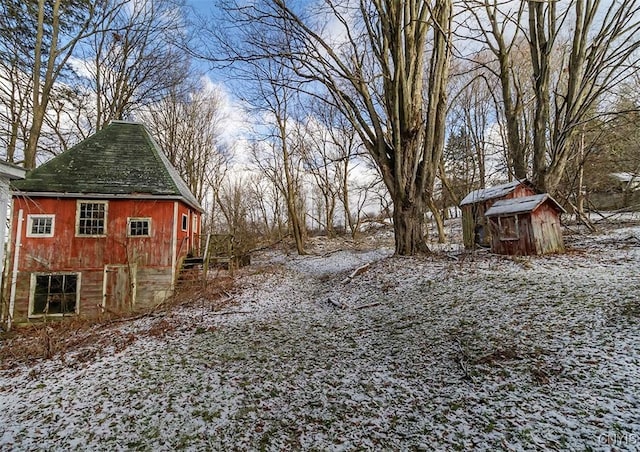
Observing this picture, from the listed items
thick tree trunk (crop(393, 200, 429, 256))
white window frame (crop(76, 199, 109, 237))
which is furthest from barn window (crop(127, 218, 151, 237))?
thick tree trunk (crop(393, 200, 429, 256))

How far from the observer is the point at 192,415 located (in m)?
3.24

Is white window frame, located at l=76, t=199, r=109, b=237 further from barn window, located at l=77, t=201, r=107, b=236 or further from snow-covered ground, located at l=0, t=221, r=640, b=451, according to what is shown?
snow-covered ground, located at l=0, t=221, r=640, b=451

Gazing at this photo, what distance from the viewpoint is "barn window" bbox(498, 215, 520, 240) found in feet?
31.1

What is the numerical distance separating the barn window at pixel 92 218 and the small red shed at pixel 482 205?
14681 millimetres

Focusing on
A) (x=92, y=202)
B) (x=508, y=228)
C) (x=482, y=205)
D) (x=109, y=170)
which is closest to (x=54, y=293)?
(x=92, y=202)


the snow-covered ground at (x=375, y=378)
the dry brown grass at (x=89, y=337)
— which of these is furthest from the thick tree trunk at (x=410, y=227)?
the dry brown grass at (x=89, y=337)

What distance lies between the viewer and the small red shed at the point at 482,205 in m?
11.5

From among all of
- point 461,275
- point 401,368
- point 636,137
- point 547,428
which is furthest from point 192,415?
point 636,137

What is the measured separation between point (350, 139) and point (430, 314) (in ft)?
72.0

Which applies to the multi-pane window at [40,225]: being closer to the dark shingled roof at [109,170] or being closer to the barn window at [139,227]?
the dark shingled roof at [109,170]

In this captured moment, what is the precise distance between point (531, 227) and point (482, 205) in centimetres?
348

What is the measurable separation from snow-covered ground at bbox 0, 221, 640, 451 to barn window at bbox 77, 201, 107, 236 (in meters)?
6.11

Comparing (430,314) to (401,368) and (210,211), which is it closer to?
(401,368)

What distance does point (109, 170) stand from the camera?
11812 millimetres
